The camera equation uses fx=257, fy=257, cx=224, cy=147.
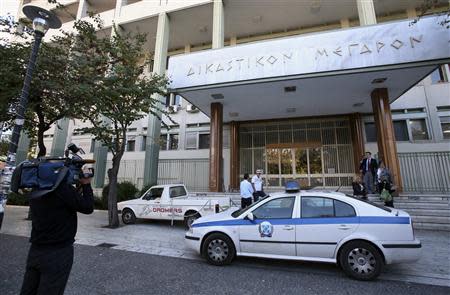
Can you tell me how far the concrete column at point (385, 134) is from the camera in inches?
426

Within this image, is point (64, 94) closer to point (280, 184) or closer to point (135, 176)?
point (135, 176)

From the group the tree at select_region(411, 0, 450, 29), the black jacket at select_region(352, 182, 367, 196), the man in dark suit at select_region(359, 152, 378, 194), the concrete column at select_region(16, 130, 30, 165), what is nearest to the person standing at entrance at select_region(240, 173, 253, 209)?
the black jacket at select_region(352, 182, 367, 196)

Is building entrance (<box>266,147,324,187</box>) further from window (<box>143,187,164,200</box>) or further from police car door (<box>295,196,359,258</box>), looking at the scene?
police car door (<box>295,196,359,258</box>)

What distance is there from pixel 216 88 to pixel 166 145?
8.23 metres

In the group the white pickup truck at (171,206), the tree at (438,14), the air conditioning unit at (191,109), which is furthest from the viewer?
the air conditioning unit at (191,109)

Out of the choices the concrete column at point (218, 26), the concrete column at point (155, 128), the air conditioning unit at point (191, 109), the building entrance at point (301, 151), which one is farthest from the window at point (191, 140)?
the concrete column at point (218, 26)

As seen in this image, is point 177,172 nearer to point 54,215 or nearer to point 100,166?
point 100,166

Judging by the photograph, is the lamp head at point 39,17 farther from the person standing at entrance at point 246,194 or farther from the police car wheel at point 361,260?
the police car wheel at point 361,260

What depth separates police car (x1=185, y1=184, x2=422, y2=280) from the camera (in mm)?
4457

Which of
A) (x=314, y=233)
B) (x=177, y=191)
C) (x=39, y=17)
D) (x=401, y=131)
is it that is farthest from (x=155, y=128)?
(x=401, y=131)

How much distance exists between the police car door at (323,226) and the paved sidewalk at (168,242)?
110 cm

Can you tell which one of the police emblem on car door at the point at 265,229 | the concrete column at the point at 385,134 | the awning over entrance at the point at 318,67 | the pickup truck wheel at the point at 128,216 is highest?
the awning over entrance at the point at 318,67

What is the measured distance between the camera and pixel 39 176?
7.78ft

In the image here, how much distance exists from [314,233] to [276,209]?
832mm
